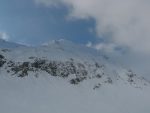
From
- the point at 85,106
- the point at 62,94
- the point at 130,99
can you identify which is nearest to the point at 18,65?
the point at 62,94

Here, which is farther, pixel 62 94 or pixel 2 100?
pixel 62 94

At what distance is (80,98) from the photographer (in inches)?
7239

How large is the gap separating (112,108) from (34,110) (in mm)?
38184

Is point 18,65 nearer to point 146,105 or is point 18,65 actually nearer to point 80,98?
point 80,98

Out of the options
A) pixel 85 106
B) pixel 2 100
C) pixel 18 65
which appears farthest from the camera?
pixel 18 65

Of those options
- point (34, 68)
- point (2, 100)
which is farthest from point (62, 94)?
point (2, 100)

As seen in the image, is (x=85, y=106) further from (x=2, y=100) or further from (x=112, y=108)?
(x=2, y=100)

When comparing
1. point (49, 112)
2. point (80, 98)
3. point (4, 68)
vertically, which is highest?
point (4, 68)

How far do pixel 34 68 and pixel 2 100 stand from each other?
36596 mm

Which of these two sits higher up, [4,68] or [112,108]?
[4,68]

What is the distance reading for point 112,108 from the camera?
181625 millimetres

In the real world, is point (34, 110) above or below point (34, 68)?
below

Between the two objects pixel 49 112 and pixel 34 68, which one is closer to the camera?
pixel 49 112

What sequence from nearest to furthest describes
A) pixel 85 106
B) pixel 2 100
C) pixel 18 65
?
pixel 2 100 → pixel 85 106 → pixel 18 65
